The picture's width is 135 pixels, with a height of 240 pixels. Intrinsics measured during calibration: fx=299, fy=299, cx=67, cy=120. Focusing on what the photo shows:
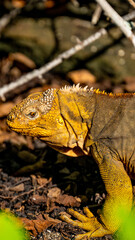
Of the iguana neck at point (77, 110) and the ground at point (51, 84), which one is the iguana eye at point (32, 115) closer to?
the iguana neck at point (77, 110)

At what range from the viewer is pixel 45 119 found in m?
3.39

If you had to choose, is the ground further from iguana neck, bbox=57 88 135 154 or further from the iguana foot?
iguana neck, bbox=57 88 135 154

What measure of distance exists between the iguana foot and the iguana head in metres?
0.84

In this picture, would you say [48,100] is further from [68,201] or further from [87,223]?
[87,223]

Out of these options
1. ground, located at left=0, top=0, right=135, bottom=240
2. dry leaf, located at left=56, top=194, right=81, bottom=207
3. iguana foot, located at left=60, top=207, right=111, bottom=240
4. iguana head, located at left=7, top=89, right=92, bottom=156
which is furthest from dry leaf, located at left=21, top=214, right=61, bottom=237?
iguana head, located at left=7, top=89, right=92, bottom=156

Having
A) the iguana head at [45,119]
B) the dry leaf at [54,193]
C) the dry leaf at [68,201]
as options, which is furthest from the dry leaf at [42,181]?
the iguana head at [45,119]

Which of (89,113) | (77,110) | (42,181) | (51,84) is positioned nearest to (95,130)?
(89,113)

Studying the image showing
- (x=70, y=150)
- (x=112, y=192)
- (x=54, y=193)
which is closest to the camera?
(x=112, y=192)

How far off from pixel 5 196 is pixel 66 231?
1038 mm

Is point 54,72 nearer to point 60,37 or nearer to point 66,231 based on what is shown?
point 60,37

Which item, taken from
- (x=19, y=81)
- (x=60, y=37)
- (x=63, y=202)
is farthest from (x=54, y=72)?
(x=63, y=202)

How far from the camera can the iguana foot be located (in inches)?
129

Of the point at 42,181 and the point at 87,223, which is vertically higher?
the point at 87,223

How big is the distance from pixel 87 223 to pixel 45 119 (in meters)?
1.28
